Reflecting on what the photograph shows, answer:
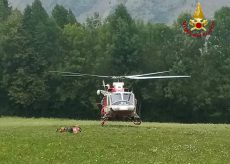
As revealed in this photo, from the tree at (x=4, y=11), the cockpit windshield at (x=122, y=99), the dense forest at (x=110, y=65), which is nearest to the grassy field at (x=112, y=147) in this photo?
the cockpit windshield at (x=122, y=99)

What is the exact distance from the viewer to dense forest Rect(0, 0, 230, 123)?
3686 inches

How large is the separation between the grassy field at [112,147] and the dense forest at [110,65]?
57.0 meters

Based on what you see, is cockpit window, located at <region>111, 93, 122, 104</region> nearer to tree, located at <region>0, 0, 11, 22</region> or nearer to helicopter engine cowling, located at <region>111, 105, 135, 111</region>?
helicopter engine cowling, located at <region>111, 105, 135, 111</region>

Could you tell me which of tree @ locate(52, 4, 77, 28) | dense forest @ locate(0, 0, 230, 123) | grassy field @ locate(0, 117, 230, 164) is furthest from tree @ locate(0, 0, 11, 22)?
grassy field @ locate(0, 117, 230, 164)

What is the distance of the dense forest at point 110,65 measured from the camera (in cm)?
9362

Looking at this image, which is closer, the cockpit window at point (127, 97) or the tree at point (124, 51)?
the cockpit window at point (127, 97)

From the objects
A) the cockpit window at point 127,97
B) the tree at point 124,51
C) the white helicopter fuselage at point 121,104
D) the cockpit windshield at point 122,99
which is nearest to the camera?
the white helicopter fuselage at point 121,104

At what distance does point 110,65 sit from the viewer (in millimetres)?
99062

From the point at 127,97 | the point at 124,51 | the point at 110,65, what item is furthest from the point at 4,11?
the point at 127,97

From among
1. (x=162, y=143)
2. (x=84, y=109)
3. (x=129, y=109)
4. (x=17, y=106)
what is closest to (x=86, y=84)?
(x=84, y=109)

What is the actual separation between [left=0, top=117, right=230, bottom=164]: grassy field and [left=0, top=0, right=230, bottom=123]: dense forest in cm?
5698

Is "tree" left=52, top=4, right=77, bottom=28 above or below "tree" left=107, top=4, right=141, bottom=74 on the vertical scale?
above

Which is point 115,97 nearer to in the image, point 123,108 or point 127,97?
point 127,97

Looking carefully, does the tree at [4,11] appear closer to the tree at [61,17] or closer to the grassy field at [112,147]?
the tree at [61,17]
